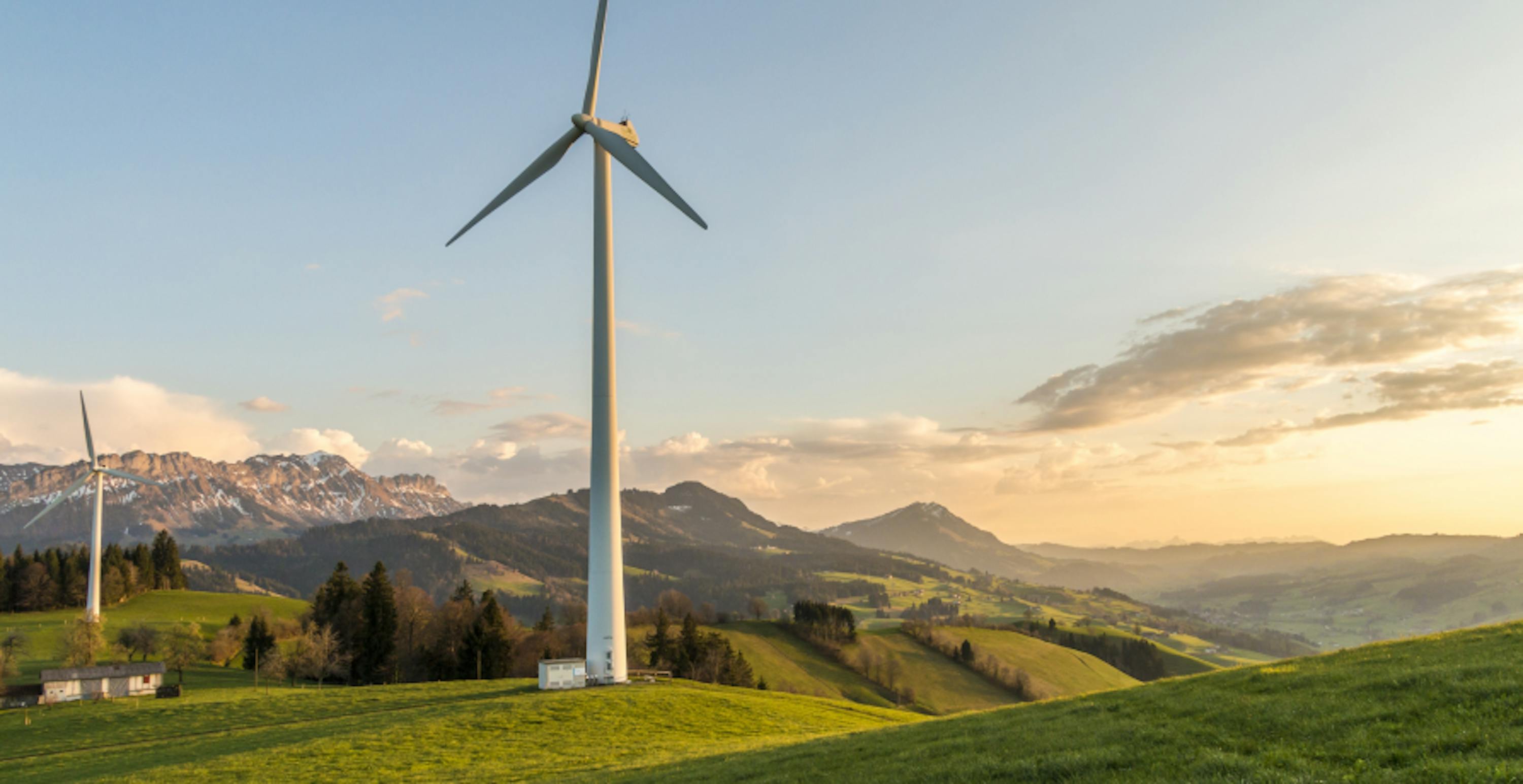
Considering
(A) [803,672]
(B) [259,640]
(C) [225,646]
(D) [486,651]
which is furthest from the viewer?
(A) [803,672]

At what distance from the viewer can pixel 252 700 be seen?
6350 centimetres

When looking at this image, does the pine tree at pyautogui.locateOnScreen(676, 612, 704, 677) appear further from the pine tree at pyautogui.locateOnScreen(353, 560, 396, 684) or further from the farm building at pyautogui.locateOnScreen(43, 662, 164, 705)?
the farm building at pyautogui.locateOnScreen(43, 662, 164, 705)

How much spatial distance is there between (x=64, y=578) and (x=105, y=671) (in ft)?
382

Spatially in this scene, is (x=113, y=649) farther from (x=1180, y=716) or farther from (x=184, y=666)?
(x=1180, y=716)

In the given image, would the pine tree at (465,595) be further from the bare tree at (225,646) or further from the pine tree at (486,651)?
the bare tree at (225,646)

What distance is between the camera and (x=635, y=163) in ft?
188

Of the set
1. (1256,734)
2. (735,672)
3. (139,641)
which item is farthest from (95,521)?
(1256,734)

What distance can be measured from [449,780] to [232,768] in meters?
13.6

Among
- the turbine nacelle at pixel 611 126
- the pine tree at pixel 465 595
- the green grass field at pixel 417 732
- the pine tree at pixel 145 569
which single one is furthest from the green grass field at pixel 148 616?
the turbine nacelle at pixel 611 126

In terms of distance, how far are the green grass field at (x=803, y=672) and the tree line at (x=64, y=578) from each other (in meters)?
127

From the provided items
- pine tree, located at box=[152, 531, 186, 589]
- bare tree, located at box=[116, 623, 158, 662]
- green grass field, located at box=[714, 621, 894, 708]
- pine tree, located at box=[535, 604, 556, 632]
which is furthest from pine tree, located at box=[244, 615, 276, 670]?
pine tree, located at box=[152, 531, 186, 589]

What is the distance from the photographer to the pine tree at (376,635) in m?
106

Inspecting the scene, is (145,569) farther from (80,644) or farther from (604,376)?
(604,376)

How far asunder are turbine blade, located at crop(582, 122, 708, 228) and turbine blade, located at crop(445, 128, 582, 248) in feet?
7.75
